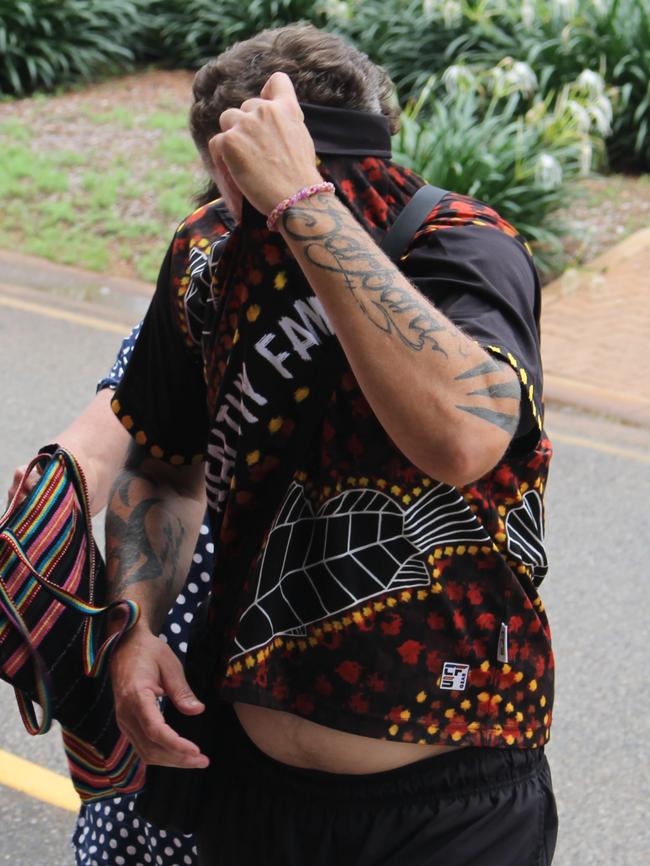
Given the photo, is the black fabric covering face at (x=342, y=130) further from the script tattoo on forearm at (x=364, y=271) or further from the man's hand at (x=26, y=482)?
the man's hand at (x=26, y=482)

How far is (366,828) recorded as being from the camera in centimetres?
161

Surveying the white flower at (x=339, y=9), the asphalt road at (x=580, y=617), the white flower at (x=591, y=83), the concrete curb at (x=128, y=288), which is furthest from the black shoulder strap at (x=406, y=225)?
the white flower at (x=339, y=9)

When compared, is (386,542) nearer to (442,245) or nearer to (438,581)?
(438,581)

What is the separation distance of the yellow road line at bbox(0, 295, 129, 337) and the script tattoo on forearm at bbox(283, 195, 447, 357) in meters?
6.20

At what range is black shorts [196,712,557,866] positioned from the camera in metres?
1.61

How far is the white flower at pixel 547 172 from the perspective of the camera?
8.45 m

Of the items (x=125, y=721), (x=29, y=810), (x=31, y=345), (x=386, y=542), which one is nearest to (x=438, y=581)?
(x=386, y=542)

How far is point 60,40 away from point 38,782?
10586 millimetres

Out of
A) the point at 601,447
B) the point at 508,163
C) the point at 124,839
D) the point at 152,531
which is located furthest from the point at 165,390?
the point at 508,163

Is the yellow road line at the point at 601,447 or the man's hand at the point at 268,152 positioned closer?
the man's hand at the point at 268,152

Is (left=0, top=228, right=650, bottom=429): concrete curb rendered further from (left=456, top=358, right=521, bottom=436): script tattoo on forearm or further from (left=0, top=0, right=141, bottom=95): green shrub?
(left=456, top=358, right=521, bottom=436): script tattoo on forearm

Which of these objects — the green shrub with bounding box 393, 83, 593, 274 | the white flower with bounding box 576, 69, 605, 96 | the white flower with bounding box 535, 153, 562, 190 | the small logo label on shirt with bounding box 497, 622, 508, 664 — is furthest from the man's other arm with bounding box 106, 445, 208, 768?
the white flower with bounding box 576, 69, 605, 96

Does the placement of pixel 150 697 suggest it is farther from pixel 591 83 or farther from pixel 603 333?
pixel 591 83

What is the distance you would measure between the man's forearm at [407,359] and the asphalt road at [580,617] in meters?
2.32
